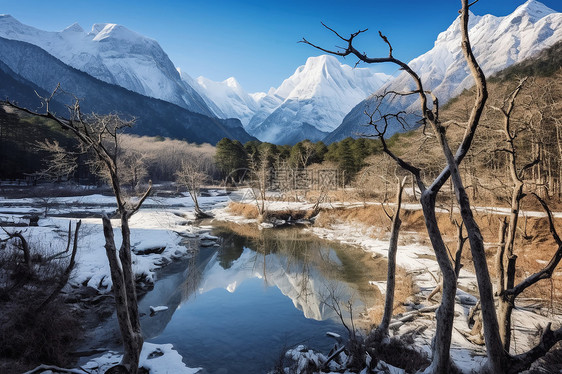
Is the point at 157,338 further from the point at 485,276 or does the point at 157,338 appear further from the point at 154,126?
the point at 154,126

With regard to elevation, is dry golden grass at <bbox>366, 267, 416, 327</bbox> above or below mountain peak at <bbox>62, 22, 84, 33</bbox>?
below

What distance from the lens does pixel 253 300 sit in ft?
42.0

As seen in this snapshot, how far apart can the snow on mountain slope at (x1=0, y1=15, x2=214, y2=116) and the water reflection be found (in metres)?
180

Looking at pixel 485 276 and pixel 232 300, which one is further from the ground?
pixel 485 276

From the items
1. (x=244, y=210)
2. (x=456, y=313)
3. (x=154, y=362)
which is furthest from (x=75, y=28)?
(x=456, y=313)

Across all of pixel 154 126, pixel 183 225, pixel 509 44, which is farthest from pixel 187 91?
pixel 183 225

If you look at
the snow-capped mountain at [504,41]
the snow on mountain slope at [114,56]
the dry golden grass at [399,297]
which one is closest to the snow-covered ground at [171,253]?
the dry golden grass at [399,297]

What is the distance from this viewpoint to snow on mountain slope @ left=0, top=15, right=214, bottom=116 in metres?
165

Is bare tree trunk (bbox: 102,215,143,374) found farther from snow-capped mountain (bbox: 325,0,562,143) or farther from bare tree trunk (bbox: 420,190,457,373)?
snow-capped mountain (bbox: 325,0,562,143)

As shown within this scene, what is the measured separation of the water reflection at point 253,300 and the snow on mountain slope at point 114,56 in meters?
180

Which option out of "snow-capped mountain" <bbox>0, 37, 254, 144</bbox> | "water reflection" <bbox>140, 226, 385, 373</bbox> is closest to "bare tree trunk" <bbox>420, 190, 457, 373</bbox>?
"water reflection" <bbox>140, 226, 385, 373</bbox>

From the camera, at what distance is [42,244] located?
13.9 m

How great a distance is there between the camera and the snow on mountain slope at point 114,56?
16525 centimetres

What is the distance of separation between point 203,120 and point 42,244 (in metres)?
151
